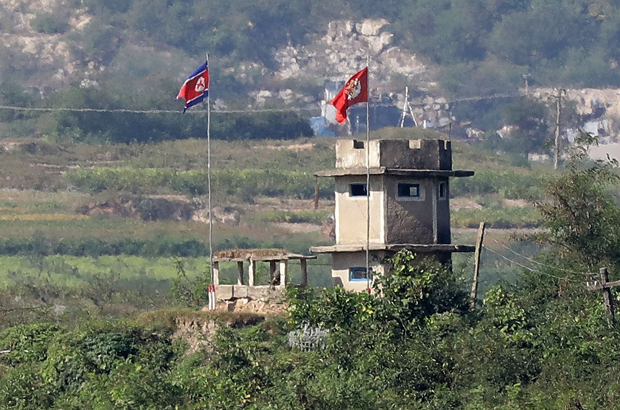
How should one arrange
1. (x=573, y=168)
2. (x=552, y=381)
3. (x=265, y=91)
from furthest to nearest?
(x=265, y=91) → (x=573, y=168) → (x=552, y=381)

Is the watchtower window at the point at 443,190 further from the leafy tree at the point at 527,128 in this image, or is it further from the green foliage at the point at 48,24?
the green foliage at the point at 48,24

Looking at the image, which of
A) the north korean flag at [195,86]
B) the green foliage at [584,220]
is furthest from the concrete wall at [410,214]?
the north korean flag at [195,86]

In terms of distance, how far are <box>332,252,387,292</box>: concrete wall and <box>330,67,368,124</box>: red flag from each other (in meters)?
3.07

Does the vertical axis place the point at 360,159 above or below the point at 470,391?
above

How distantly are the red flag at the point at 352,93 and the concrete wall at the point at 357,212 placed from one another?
5.15 ft

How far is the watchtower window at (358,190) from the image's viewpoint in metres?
37.7

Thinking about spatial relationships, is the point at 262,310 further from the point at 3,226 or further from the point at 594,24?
the point at 594,24

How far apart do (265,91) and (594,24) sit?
30.9 m

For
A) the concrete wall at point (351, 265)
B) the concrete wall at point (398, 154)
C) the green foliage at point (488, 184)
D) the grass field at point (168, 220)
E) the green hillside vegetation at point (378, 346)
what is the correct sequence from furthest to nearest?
1. the green foliage at point (488, 184)
2. the grass field at point (168, 220)
3. the concrete wall at point (398, 154)
4. the concrete wall at point (351, 265)
5. the green hillside vegetation at point (378, 346)

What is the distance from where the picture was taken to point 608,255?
38.2 meters

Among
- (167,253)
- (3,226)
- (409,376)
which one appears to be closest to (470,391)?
(409,376)

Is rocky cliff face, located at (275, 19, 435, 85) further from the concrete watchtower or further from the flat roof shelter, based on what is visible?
the flat roof shelter

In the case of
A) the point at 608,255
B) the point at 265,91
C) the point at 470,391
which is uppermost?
the point at 265,91

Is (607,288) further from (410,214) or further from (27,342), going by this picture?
(27,342)
